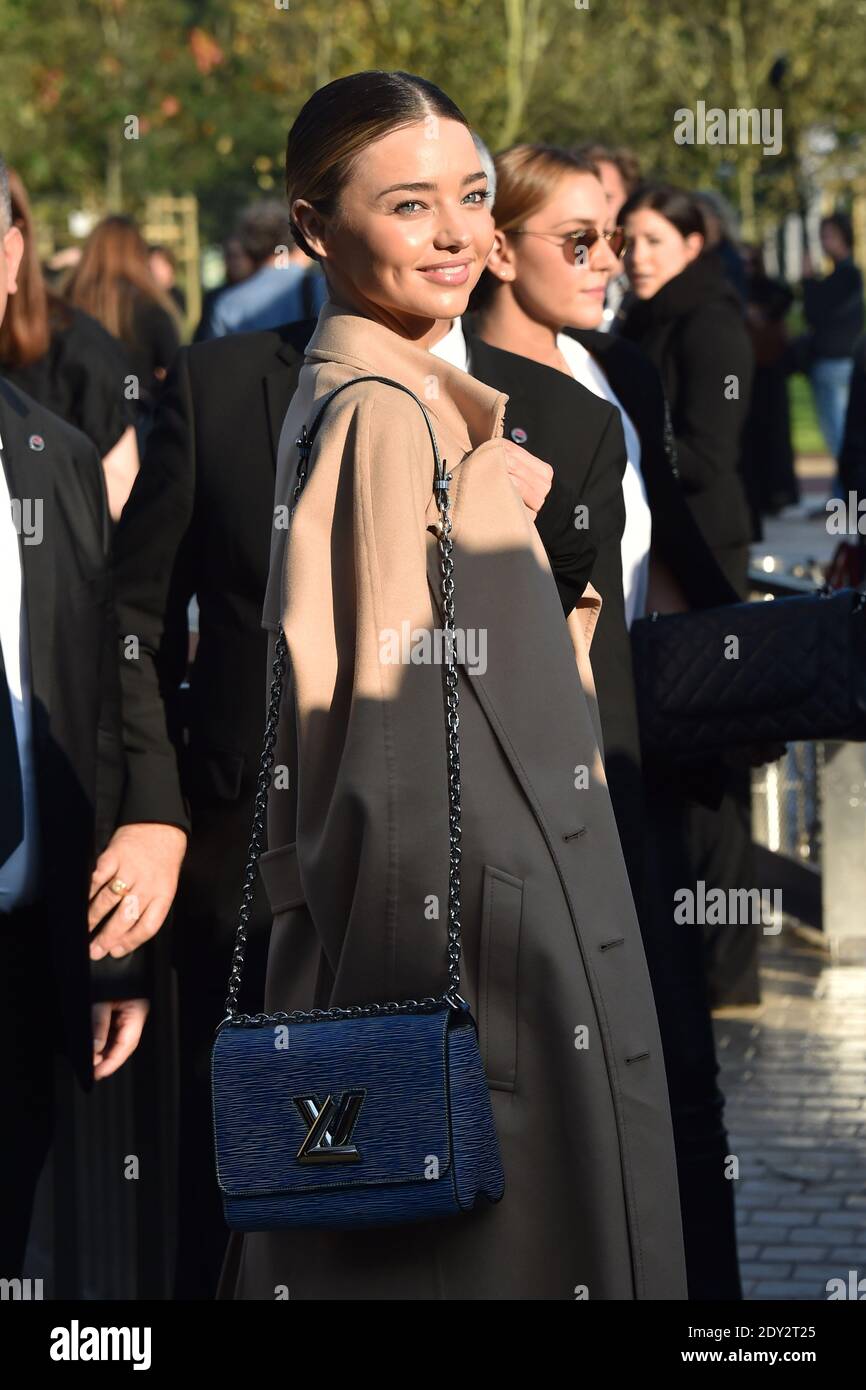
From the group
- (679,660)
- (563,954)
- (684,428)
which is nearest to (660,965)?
(679,660)

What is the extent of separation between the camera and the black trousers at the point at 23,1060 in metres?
3.31

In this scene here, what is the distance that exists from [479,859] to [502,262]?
7.57ft

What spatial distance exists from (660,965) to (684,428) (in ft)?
11.8

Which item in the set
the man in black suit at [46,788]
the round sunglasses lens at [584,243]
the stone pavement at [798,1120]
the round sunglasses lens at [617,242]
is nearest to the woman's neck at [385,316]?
the man in black suit at [46,788]

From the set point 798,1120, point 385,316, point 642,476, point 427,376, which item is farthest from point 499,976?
point 798,1120

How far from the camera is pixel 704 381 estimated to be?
7.27 metres

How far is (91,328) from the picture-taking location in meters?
7.26

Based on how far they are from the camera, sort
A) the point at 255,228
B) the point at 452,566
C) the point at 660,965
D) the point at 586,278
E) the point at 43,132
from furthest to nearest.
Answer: the point at 43,132 < the point at 255,228 < the point at 586,278 < the point at 660,965 < the point at 452,566

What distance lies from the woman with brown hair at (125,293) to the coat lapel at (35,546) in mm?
6170

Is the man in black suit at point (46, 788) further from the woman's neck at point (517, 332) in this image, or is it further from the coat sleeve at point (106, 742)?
the woman's neck at point (517, 332)

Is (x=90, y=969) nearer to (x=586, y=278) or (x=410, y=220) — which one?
(x=410, y=220)

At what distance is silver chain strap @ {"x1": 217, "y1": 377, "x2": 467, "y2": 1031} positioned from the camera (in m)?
2.52

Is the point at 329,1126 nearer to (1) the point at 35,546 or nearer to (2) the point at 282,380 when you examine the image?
(1) the point at 35,546
